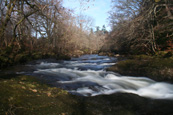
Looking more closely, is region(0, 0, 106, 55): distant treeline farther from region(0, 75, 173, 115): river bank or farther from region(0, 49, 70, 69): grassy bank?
region(0, 75, 173, 115): river bank

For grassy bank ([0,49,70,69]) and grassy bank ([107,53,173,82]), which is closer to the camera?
grassy bank ([107,53,173,82])

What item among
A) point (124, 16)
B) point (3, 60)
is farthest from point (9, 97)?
point (124, 16)

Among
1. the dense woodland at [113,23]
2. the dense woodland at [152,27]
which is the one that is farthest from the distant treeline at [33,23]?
the dense woodland at [152,27]

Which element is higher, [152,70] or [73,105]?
[152,70]

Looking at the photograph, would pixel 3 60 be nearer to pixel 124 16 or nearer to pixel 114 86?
pixel 114 86

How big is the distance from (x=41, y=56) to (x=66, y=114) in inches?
498

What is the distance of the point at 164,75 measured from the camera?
554cm

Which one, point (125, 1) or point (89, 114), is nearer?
point (89, 114)

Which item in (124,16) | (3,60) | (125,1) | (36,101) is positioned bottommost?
(36,101)

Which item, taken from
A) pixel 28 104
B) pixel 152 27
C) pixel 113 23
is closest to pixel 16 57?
pixel 28 104

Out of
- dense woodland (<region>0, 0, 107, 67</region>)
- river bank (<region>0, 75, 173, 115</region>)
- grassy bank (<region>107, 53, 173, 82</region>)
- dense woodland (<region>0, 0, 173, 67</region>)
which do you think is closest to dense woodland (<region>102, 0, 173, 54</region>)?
dense woodland (<region>0, 0, 173, 67</region>)

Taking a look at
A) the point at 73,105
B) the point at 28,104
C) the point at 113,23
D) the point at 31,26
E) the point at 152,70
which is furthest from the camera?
the point at 113,23

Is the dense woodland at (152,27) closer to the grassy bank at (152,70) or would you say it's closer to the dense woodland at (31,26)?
the grassy bank at (152,70)

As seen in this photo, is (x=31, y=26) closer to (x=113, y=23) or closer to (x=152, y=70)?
(x=113, y=23)
